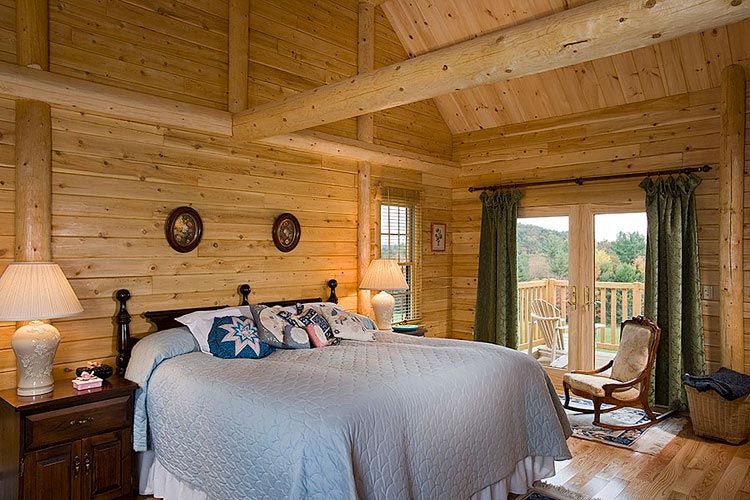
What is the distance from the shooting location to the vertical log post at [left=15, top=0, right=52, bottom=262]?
313 cm

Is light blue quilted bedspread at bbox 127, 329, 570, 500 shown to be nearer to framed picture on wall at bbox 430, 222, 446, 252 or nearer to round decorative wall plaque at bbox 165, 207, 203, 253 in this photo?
round decorative wall plaque at bbox 165, 207, 203, 253

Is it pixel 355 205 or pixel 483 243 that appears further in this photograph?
pixel 483 243

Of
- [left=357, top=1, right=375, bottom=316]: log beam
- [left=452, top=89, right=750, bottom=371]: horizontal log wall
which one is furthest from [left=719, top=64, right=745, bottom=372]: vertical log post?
[left=357, top=1, right=375, bottom=316]: log beam

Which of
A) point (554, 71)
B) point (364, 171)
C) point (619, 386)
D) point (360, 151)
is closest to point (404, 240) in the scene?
point (364, 171)

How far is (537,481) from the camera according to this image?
3408mm

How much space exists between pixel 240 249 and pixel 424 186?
2.57m

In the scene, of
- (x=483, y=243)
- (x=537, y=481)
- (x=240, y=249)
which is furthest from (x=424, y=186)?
(x=537, y=481)

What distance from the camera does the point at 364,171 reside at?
5.30m

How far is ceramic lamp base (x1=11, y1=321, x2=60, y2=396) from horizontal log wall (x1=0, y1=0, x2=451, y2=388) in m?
0.32

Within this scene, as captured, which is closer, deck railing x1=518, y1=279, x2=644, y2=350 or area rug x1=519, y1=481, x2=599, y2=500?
area rug x1=519, y1=481, x2=599, y2=500

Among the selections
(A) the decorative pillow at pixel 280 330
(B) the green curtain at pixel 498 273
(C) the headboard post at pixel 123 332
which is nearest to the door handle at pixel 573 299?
(B) the green curtain at pixel 498 273

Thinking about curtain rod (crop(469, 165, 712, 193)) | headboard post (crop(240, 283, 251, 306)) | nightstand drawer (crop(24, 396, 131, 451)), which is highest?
curtain rod (crop(469, 165, 712, 193))

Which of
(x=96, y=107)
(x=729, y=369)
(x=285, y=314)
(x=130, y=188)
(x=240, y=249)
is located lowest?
(x=729, y=369)

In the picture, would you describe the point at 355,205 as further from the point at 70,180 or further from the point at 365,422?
the point at 365,422
